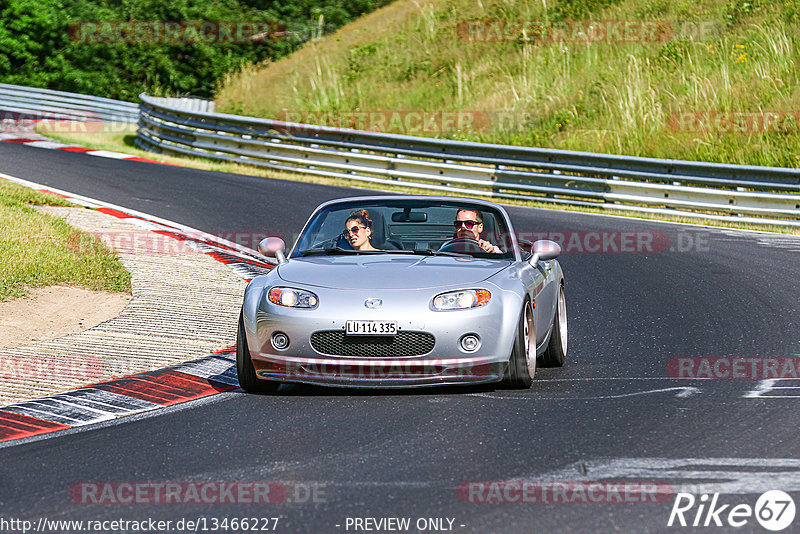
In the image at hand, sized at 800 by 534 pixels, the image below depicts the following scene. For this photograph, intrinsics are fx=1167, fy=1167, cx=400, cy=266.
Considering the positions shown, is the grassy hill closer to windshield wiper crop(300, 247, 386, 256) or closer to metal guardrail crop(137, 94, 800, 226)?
metal guardrail crop(137, 94, 800, 226)

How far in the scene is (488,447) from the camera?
6.05 meters

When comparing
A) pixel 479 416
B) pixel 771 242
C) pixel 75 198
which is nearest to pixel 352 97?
pixel 75 198

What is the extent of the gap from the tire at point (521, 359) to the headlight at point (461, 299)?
28 centimetres

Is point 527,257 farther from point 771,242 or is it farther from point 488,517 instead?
point 771,242

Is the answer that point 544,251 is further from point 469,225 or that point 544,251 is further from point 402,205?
point 402,205

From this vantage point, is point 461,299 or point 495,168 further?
point 495,168

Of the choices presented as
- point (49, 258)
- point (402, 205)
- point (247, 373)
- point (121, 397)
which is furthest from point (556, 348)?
point (49, 258)

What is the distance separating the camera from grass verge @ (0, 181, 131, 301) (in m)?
11.2

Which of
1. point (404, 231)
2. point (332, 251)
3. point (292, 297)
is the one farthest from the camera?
point (404, 231)

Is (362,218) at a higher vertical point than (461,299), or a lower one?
higher

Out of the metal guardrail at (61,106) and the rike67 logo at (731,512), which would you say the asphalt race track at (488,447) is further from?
the metal guardrail at (61,106)

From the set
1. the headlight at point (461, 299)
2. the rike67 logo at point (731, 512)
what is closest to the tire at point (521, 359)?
the headlight at point (461, 299)

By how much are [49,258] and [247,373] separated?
5.18 metres

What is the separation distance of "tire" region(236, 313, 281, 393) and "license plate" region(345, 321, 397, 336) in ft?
2.50
